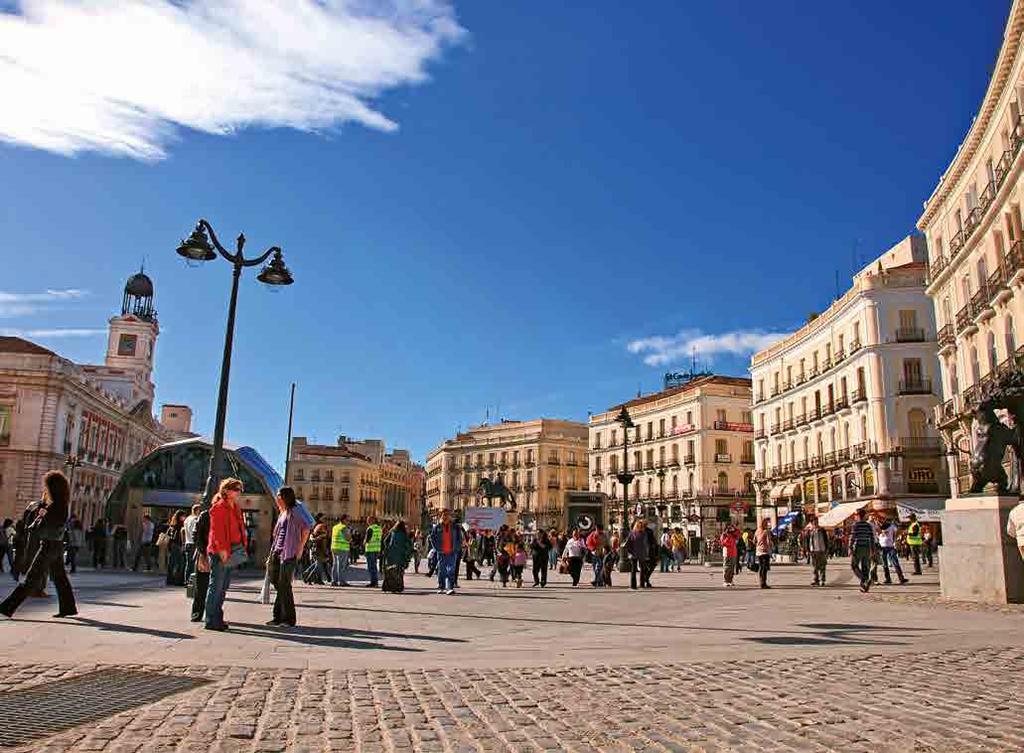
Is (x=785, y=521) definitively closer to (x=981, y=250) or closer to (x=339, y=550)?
(x=981, y=250)

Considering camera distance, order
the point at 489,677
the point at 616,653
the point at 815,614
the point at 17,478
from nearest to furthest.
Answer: the point at 489,677
the point at 616,653
the point at 815,614
the point at 17,478

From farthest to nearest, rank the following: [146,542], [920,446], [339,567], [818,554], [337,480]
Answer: [337,480] < [920,446] < [146,542] < [818,554] < [339,567]

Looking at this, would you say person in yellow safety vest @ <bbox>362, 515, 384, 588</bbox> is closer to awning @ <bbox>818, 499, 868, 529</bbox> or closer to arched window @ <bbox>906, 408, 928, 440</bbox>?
awning @ <bbox>818, 499, 868, 529</bbox>

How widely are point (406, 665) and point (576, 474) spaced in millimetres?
82710

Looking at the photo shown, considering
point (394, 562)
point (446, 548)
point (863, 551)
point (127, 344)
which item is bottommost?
point (394, 562)

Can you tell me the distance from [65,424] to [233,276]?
50.7 metres

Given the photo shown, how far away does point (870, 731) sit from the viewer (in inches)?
177

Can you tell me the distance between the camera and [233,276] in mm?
13023

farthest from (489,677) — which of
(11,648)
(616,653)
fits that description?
(11,648)

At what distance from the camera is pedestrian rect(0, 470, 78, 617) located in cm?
862

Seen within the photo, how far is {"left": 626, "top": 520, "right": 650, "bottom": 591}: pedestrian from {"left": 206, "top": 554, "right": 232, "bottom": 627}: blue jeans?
1158cm

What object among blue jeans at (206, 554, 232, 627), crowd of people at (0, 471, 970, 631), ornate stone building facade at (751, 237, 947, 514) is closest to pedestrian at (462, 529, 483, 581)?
crowd of people at (0, 471, 970, 631)

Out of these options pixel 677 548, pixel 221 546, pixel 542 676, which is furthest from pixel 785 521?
pixel 542 676

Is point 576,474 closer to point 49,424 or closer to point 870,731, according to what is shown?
point 49,424
